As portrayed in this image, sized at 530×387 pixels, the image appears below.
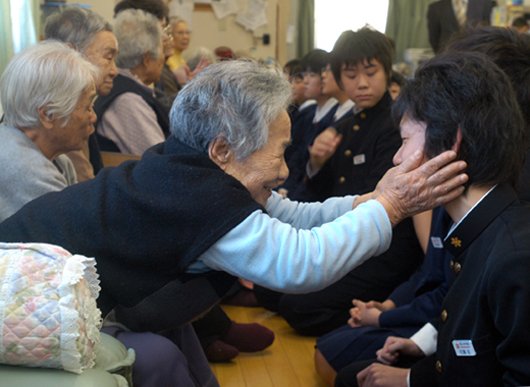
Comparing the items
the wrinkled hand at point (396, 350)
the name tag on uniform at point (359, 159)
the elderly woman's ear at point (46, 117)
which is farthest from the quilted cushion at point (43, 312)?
the name tag on uniform at point (359, 159)

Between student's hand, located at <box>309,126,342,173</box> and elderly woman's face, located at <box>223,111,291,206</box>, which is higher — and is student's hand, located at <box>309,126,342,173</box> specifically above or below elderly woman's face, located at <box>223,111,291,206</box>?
below

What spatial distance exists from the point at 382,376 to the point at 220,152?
0.90 metres

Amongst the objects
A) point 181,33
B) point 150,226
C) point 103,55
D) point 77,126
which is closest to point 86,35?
point 103,55

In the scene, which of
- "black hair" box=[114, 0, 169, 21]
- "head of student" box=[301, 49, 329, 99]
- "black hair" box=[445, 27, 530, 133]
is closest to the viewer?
"black hair" box=[445, 27, 530, 133]

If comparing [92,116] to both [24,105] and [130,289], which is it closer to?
[24,105]

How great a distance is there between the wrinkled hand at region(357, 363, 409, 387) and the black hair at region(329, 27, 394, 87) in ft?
5.37

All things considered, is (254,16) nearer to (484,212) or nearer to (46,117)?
(46,117)

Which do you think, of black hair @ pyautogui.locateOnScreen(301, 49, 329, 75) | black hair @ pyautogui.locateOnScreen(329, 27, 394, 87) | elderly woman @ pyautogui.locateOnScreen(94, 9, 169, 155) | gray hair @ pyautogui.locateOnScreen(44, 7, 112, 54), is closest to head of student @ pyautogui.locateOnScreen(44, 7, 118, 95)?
gray hair @ pyautogui.locateOnScreen(44, 7, 112, 54)

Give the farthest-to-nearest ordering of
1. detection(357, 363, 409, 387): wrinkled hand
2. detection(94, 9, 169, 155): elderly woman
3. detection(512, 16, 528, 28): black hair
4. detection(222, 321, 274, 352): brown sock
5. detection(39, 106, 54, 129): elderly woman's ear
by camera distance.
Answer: detection(512, 16, 528, 28): black hair, detection(94, 9, 169, 155): elderly woman, detection(222, 321, 274, 352): brown sock, detection(39, 106, 54, 129): elderly woman's ear, detection(357, 363, 409, 387): wrinkled hand

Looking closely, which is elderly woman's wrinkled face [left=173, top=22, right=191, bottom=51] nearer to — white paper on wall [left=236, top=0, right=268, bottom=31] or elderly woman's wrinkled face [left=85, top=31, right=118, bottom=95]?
white paper on wall [left=236, top=0, right=268, bottom=31]

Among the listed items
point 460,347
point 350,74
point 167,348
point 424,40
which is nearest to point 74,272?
point 167,348

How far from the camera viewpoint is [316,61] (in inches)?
159

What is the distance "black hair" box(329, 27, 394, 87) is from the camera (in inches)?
106

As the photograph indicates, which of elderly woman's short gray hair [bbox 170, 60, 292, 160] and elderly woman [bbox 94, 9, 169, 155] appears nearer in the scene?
elderly woman's short gray hair [bbox 170, 60, 292, 160]
